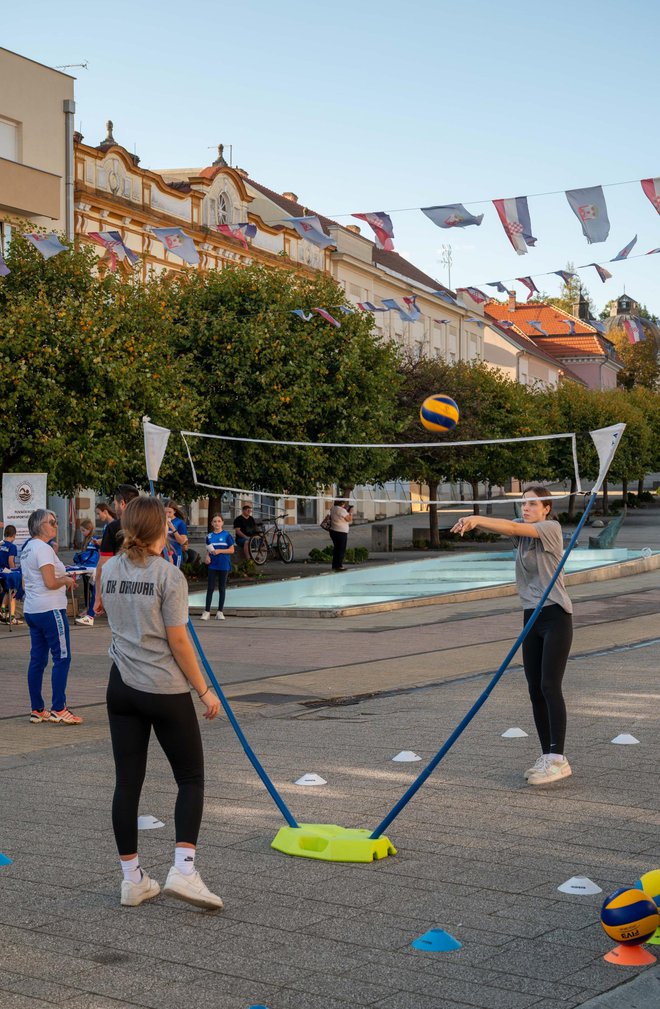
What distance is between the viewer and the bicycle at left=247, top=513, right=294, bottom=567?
31.4 meters

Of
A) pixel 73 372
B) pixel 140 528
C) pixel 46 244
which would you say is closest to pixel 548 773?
pixel 140 528

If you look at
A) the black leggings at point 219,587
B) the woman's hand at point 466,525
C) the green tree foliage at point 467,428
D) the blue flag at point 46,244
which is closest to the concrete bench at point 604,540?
the green tree foliage at point 467,428

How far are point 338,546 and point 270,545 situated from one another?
15.7 feet

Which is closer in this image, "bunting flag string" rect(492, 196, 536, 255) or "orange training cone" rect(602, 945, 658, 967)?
"orange training cone" rect(602, 945, 658, 967)

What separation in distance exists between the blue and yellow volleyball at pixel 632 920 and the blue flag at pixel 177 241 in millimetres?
18964

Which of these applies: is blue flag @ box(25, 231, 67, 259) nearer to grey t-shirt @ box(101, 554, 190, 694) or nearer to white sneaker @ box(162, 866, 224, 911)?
grey t-shirt @ box(101, 554, 190, 694)

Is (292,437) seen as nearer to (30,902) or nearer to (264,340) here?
(264,340)

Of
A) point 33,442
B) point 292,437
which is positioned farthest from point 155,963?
point 292,437

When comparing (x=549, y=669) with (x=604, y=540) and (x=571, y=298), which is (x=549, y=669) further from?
(x=571, y=298)

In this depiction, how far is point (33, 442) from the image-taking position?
20.8 meters

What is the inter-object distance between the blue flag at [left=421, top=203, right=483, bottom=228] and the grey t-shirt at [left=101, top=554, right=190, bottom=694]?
541 inches

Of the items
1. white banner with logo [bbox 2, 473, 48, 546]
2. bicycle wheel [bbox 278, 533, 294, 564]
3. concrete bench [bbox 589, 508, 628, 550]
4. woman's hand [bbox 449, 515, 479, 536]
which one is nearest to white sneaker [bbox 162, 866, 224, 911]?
woman's hand [bbox 449, 515, 479, 536]

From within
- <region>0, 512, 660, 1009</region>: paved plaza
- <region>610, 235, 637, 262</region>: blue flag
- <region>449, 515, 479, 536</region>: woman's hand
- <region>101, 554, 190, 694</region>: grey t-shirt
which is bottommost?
<region>0, 512, 660, 1009</region>: paved plaza

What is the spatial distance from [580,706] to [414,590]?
13.9 metres
